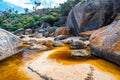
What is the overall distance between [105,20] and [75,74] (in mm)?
26671

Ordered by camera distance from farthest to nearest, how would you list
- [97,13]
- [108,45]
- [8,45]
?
[97,13] < [8,45] < [108,45]

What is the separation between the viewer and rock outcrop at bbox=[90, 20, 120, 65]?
1839 cm

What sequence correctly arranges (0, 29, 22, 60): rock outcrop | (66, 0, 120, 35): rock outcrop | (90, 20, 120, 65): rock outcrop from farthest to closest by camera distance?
(66, 0, 120, 35): rock outcrop < (0, 29, 22, 60): rock outcrop < (90, 20, 120, 65): rock outcrop

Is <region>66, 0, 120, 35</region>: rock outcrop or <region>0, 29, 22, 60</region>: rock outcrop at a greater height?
<region>66, 0, 120, 35</region>: rock outcrop

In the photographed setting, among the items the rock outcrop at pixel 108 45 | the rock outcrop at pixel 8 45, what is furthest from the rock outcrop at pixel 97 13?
the rock outcrop at pixel 8 45

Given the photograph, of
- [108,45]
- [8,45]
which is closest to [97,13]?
[108,45]

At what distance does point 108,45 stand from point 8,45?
11679 mm

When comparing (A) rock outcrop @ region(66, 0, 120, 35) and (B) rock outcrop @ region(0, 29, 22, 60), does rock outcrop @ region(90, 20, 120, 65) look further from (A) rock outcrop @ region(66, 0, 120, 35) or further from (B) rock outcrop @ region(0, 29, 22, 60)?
(A) rock outcrop @ region(66, 0, 120, 35)

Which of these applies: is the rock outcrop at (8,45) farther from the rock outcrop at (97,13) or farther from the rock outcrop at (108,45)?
the rock outcrop at (97,13)

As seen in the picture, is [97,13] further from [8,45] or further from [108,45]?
[8,45]

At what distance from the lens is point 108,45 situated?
1972cm

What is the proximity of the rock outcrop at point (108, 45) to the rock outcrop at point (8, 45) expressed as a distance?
32.3 ft

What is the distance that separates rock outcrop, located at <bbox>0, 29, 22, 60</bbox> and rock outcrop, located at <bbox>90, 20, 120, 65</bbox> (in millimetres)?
9830

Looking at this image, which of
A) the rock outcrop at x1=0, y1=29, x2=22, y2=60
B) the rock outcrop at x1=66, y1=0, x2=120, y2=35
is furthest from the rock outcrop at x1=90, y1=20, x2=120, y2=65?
the rock outcrop at x1=66, y1=0, x2=120, y2=35
